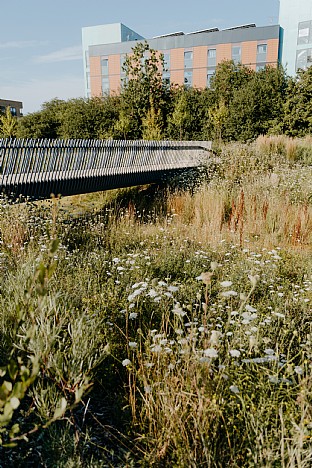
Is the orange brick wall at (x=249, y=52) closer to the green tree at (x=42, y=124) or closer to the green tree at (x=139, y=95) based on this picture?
the green tree at (x=139, y=95)

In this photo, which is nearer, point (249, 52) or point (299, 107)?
point (299, 107)

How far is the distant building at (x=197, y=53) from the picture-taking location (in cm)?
4000

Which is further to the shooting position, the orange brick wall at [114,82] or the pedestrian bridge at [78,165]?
the orange brick wall at [114,82]

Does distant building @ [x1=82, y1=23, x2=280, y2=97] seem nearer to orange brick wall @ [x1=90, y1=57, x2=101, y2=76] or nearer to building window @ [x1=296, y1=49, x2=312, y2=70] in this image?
orange brick wall @ [x1=90, y1=57, x2=101, y2=76]

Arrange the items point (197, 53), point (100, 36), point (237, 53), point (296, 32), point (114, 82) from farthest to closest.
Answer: point (100, 36) < point (114, 82) < point (197, 53) < point (237, 53) < point (296, 32)

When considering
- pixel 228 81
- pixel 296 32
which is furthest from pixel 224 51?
pixel 228 81

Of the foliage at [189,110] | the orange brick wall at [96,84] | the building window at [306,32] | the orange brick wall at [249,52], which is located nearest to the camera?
the foliage at [189,110]

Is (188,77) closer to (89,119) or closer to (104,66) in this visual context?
(104,66)

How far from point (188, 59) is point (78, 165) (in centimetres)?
3970

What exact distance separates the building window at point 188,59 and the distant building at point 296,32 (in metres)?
9.92

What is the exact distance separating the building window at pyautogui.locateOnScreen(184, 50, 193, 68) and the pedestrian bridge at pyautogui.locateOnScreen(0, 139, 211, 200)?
35.0 meters

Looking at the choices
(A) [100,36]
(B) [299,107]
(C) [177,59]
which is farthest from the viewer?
(A) [100,36]

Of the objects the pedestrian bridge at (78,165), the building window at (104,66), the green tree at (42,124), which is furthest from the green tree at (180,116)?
the building window at (104,66)

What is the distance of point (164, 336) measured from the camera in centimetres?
271
